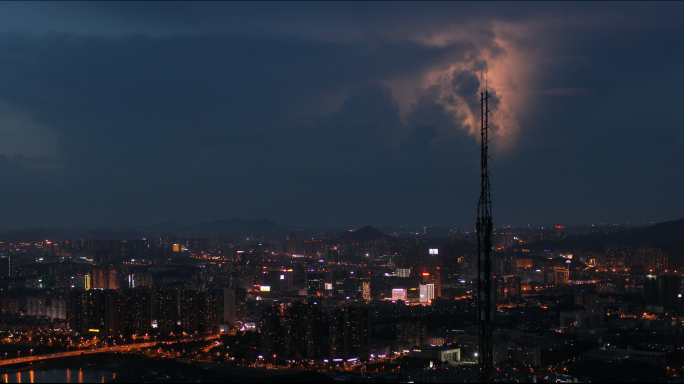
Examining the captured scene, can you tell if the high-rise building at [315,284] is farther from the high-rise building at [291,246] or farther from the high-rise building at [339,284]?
the high-rise building at [291,246]

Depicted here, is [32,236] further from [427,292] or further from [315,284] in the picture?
[427,292]

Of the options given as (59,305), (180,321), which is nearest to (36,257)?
(59,305)

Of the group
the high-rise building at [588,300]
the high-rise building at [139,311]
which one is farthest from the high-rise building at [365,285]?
the high-rise building at [139,311]

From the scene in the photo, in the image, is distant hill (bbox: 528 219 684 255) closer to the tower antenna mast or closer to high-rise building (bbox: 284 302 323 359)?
high-rise building (bbox: 284 302 323 359)

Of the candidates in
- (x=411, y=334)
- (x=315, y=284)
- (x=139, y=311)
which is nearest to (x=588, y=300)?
(x=411, y=334)

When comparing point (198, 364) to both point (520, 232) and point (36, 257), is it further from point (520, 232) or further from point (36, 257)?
point (520, 232)

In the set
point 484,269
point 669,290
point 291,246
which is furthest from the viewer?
point 291,246
